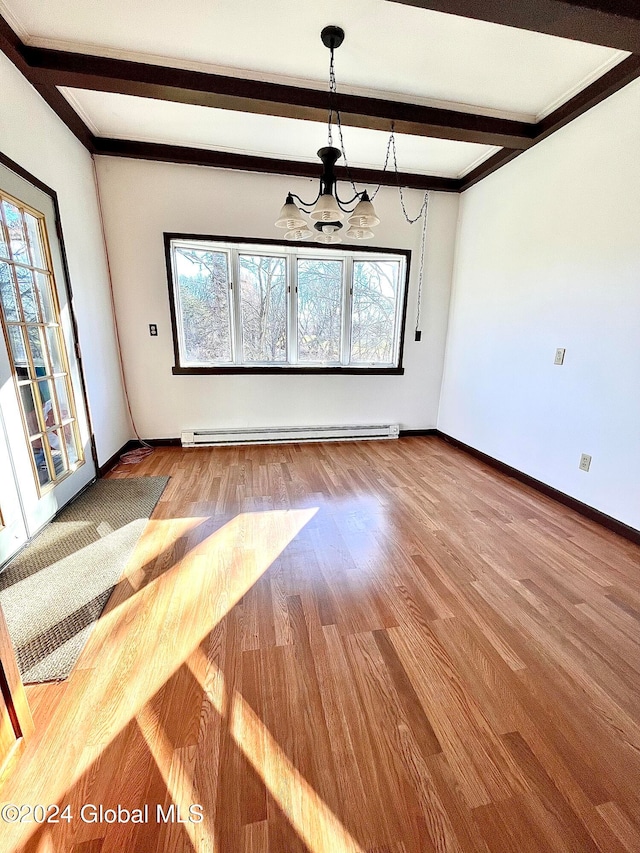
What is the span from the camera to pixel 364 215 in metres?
2.24

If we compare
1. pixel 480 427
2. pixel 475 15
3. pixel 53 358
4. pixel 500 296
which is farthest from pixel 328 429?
pixel 475 15

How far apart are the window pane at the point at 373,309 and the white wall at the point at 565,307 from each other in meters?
0.83

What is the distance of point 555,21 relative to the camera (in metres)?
1.61

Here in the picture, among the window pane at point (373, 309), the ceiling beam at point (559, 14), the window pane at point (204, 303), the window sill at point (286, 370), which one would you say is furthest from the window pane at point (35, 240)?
the window pane at point (373, 309)

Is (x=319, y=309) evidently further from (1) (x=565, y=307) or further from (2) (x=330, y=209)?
(1) (x=565, y=307)

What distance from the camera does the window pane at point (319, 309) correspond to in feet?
12.5

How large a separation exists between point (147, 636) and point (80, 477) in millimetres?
1762

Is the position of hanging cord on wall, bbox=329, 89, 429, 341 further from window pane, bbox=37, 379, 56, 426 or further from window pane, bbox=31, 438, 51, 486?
window pane, bbox=31, 438, 51, 486

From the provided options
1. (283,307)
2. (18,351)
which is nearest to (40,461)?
(18,351)

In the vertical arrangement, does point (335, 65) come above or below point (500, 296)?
above

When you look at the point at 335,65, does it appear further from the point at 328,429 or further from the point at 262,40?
the point at 328,429

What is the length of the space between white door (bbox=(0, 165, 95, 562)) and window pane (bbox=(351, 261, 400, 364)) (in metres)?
2.70

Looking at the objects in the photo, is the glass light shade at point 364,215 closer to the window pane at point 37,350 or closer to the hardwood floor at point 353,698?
the hardwood floor at point 353,698

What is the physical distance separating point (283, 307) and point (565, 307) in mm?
2550
